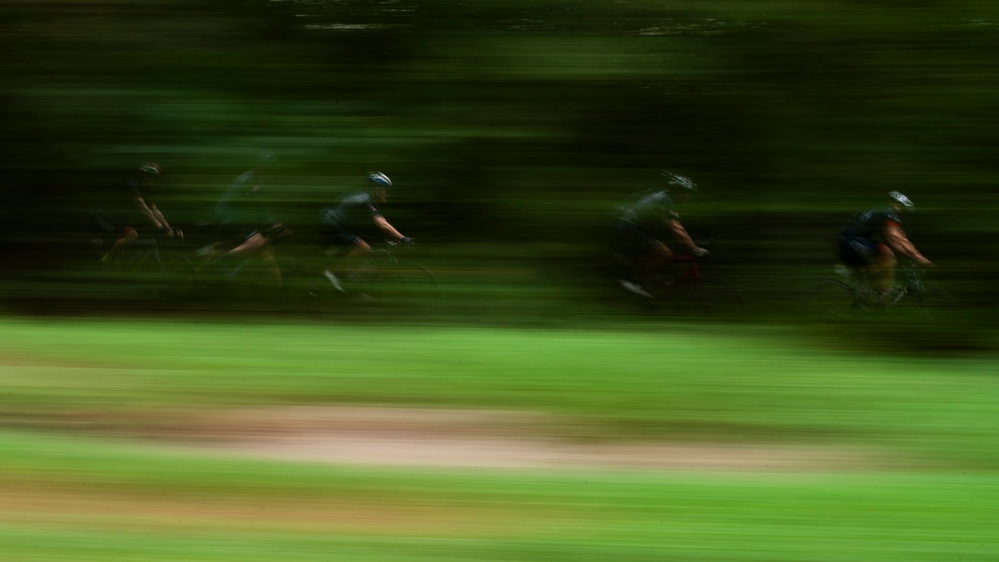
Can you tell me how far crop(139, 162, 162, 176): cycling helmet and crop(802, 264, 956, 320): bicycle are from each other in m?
3.72

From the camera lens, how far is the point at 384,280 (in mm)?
6500

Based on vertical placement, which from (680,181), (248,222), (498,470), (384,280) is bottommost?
(384,280)

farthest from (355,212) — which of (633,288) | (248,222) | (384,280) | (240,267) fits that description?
(633,288)

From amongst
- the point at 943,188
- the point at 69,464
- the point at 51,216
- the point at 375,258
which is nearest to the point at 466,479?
the point at 69,464

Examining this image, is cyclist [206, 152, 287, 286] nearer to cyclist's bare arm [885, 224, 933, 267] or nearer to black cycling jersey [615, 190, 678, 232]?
black cycling jersey [615, 190, 678, 232]

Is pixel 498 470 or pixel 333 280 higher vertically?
pixel 498 470

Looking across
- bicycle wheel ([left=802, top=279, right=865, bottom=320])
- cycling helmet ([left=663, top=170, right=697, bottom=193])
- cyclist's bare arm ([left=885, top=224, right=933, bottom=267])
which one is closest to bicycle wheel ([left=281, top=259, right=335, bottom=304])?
cycling helmet ([left=663, top=170, right=697, bottom=193])

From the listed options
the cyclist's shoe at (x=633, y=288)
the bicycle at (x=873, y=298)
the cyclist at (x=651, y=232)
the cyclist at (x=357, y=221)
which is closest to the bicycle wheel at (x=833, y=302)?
the bicycle at (x=873, y=298)

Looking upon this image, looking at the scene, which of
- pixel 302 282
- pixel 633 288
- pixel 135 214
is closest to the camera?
pixel 633 288

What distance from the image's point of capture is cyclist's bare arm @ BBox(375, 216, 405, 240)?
21.3 ft

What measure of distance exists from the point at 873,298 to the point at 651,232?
4.18ft

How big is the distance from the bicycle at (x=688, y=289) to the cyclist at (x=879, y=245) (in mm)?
661

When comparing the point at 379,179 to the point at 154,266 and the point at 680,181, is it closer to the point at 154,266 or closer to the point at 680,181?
the point at 154,266

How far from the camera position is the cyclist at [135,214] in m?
6.64
